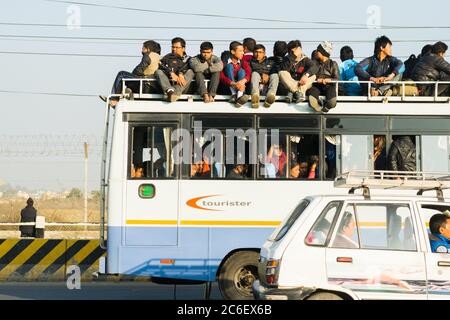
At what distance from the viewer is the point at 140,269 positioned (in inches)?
566

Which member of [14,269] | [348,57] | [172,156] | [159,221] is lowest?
[14,269]

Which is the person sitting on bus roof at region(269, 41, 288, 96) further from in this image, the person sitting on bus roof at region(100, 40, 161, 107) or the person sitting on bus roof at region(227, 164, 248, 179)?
the person sitting on bus roof at region(100, 40, 161, 107)

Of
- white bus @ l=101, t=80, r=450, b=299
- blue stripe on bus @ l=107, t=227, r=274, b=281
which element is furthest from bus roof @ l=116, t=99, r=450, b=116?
blue stripe on bus @ l=107, t=227, r=274, b=281

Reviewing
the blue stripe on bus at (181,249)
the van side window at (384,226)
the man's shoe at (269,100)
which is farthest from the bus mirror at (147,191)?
the van side window at (384,226)

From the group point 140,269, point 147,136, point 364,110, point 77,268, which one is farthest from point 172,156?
point 77,268

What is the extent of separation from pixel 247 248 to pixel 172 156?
1849 mm

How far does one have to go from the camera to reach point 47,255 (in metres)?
18.1

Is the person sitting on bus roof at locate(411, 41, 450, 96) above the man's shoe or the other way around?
above

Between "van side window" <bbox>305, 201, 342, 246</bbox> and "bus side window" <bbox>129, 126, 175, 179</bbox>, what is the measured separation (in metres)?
5.18

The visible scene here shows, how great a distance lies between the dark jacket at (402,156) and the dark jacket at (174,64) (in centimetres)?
357

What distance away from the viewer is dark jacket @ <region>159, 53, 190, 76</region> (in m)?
15.2

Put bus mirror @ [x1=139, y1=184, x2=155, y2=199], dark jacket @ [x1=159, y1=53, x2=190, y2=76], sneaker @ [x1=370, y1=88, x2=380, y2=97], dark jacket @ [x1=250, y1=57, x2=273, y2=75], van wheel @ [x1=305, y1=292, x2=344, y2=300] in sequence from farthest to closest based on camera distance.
A: dark jacket @ [x1=250, y1=57, x2=273, y2=75], dark jacket @ [x1=159, y1=53, x2=190, y2=76], sneaker @ [x1=370, y1=88, x2=380, y2=97], bus mirror @ [x1=139, y1=184, x2=155, y2=199], van wheel @ [x1=305, y1=292, x2=344, y2=300]

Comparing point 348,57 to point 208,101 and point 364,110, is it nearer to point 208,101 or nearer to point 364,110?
point 364,110

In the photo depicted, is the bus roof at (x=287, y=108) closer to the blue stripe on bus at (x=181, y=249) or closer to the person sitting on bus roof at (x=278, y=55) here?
the person sitting on bus roof at (x=278, y=55)
